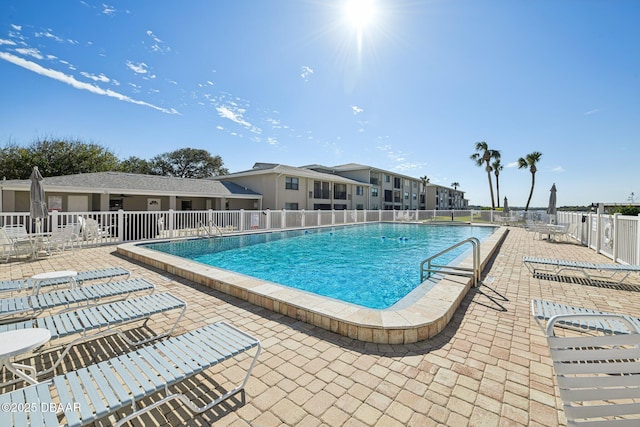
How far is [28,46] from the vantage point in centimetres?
1686

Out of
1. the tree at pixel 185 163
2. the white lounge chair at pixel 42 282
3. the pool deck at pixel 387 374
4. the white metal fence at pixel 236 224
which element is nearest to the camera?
the pool deck at pixel 387 374

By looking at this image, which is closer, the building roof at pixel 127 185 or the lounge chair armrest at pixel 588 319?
the lounge chair armrest at pixel 588 319

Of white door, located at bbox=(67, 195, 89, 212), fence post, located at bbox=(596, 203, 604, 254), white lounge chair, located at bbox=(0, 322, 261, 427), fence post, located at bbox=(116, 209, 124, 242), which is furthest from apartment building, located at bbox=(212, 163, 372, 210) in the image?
white lounge chair, located at bbox=(0, 322, 261, 427)

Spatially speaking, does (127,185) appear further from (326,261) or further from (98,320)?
(98,320)

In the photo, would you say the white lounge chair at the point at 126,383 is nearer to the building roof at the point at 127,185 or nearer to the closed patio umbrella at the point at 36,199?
the closed patio umbrella at the point at 36,199

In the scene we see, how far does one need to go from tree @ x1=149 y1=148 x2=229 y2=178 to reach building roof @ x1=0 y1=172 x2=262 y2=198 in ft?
75.6

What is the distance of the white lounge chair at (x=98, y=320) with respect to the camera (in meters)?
2.65

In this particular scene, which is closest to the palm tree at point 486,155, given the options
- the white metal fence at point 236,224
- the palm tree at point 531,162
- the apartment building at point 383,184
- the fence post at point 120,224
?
the palm tree at point 531,162

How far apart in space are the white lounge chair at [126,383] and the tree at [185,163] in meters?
47.8

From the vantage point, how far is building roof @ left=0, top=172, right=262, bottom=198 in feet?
49.8

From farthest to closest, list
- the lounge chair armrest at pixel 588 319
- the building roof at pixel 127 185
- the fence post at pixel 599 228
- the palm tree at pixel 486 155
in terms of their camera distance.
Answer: the palm tree at pixel 486 155 < the building roof at pixel 127 185 < the fence post at pixel 599 228 < the lounge chair armrest at pixel 588 319

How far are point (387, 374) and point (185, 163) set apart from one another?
4928 centimetres

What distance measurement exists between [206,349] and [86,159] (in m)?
41.6

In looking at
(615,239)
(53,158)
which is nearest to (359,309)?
(615,239)
